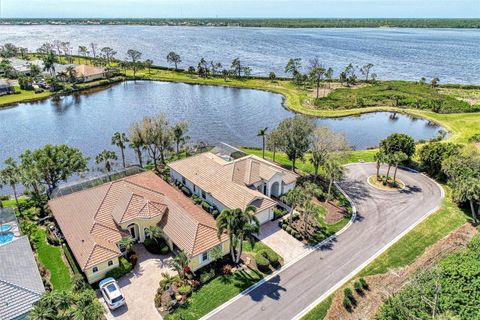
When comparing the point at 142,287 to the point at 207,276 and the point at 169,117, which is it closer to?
the point at 207,276

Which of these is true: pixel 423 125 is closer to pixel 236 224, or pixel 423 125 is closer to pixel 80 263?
pixel 236 224

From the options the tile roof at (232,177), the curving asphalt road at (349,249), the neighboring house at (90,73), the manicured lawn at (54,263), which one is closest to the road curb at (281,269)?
the curving asphalt road at (349,249)

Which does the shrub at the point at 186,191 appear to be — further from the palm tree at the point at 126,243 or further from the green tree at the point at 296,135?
the green tree at the point at 296,135

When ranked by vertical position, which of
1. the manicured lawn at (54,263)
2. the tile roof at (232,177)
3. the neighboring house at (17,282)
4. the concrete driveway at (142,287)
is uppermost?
the tile roof at (232,177)

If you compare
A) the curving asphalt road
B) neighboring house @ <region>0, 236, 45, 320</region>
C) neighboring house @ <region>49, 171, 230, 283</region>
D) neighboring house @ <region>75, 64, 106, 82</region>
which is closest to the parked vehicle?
neighboring house @ <region>49, 171, 230, 283</region>

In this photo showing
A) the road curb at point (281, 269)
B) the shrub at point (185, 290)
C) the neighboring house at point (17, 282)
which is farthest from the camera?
the shrub at point (185, 290)

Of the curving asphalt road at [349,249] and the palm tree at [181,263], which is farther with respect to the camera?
the palm tree at [181,263]

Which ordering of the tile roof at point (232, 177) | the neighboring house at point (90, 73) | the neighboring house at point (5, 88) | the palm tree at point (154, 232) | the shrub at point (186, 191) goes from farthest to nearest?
1. the neighboring house at point (90, 73)
2. the neighboring house at point (5, 88)
3. the shrub at point (186, 191)
4. the tile roof at point (232, 177)
5. the palm tree at point (154, 232)

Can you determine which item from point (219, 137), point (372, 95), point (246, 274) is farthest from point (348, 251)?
point (372, 95)
